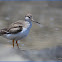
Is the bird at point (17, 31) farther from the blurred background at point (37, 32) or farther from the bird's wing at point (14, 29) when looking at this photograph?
the blurred background at point (37, 32)

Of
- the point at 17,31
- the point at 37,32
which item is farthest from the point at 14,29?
the point at 37,32

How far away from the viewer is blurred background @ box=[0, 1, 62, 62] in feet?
21.6

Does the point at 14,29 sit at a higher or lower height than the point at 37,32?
lower

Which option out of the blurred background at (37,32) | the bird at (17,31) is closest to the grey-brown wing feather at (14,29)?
the bird at (17,31)

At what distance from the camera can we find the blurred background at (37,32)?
6.59 meters

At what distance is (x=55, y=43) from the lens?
902 cm

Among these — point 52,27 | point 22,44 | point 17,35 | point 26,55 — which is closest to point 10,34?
point 17,35

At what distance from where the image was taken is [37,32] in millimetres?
10492

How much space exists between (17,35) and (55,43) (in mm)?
3117

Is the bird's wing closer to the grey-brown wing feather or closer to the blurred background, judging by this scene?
the grey-brown wing feather

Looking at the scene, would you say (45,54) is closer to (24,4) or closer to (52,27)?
(52,27)

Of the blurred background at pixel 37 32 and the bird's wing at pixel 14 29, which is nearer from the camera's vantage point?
the bird's wing at pixel 14 29

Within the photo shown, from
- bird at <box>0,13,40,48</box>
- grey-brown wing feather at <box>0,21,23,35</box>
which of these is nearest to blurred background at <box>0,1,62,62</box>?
bird at <box>0,13,40,48</box>

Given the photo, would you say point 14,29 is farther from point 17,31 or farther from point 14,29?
point 17,31
